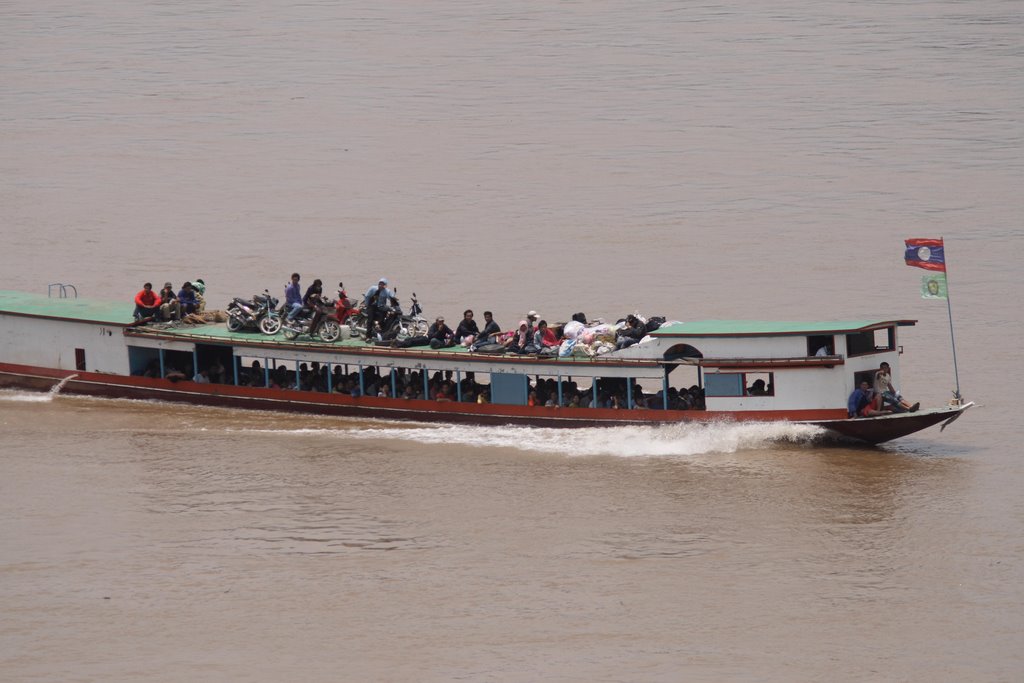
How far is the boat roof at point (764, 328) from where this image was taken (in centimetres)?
2742

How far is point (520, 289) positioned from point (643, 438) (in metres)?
11.4

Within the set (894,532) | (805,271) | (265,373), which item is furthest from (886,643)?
(805,271)

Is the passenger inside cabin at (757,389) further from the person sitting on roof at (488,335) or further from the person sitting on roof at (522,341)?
the person sitting on roof at (488,335)

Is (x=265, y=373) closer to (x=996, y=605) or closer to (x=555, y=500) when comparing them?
(x=555, y=500)

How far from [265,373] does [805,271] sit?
14.1 metres

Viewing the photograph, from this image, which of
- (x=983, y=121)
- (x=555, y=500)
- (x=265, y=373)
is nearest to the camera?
(x=555, y=500)

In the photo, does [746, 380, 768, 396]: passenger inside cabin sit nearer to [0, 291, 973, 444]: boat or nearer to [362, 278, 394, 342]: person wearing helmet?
[0, 291, 973, 444]: boat

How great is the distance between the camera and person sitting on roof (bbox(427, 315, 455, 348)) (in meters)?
30.2

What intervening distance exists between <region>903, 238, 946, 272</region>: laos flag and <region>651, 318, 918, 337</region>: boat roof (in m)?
1.02

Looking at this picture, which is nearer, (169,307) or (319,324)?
(319,324)

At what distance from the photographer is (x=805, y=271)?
4022 centimetres

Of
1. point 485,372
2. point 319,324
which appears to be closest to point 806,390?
point 485,372

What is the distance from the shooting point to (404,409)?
30484mm

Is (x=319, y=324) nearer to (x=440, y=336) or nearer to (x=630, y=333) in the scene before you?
(x=440, y=336)
